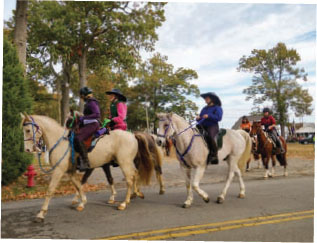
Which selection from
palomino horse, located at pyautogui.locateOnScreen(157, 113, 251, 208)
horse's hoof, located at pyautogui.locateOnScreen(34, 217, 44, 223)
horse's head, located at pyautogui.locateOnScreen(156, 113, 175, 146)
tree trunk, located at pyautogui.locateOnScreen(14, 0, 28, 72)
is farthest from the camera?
tree trunk, located at pyautogui.locateOnScreen(14, 0, 28, 72)

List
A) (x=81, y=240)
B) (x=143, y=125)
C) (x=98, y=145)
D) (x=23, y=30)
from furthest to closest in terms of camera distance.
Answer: (x=143, y=125) < (x=23, y=30) < (x=98, y=145) < (x=81, y=240)

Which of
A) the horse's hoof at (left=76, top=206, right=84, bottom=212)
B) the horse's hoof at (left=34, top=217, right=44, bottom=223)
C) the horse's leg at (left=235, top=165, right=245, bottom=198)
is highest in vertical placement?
the horse's leg at (left=235, top=165, right=245, bottom=198)

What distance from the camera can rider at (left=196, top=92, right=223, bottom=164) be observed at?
5773 millimetres

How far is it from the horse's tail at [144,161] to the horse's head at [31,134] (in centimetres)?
228

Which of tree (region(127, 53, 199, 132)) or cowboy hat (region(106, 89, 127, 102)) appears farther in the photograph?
tree (region(127, 53, 199, 132))

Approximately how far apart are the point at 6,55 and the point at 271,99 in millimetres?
20901

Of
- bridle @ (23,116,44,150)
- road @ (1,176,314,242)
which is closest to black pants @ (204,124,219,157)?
road @ (1,176,314,242)

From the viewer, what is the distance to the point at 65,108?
8.88 meters

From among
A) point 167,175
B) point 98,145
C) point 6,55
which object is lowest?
point 167,175

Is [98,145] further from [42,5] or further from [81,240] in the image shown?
[42,5]

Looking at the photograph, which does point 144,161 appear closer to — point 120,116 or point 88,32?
point 120,116

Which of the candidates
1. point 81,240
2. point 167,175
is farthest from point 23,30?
point 167,175

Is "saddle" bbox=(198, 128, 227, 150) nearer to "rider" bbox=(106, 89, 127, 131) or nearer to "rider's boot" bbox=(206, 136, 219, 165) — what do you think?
"rider's boot" bbox=(206, 136, 219, 165)

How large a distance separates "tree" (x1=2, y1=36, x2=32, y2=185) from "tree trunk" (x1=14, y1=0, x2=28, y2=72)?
329 millimetres
